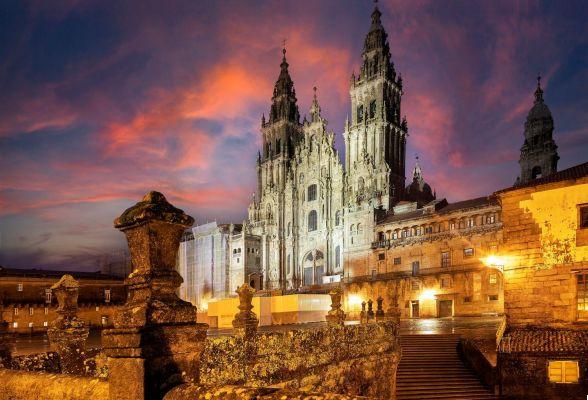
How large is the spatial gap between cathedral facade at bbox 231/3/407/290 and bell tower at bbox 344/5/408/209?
0.12 m

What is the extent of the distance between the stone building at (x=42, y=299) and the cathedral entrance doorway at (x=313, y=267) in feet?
76.7

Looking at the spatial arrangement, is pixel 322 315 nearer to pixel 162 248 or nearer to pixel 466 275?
pixel 466 275

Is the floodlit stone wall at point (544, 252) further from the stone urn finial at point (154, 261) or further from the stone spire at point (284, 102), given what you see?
the stone spire at point (284, 102)

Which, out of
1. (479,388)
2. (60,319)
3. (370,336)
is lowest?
(479,388)

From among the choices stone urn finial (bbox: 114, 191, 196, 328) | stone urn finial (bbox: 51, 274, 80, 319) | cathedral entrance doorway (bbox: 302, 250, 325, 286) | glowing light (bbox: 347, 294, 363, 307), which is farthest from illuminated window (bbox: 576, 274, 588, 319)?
cathedral entrance doorway (bbox: 302, 250, 325, 286)

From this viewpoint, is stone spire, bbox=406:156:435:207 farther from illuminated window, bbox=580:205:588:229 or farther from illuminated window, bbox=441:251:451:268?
illuminated window, bbox=580:205:588:229

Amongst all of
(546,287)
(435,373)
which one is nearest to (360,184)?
(546,287)

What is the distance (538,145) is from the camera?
51031 mm

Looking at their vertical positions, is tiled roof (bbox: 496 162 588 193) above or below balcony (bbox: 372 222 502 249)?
above

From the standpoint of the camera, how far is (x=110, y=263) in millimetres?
80000

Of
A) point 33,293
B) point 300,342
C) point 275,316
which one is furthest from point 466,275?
point 33,293

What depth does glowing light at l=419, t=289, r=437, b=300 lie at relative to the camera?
45125 millimetres

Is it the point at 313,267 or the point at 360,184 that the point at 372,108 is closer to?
the point at 360,184

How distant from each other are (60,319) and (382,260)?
43.8 m
